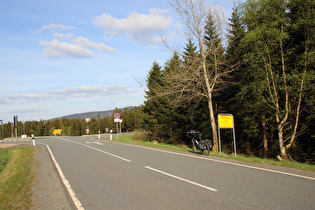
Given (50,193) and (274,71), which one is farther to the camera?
(274,71)

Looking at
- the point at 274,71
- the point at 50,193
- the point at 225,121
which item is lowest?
the point at 50,193

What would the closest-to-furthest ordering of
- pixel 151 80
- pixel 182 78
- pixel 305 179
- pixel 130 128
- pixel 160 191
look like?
pixel 160 191, pixel 305 179, pixel 182 78, pixel 151 80, pixel 130 128

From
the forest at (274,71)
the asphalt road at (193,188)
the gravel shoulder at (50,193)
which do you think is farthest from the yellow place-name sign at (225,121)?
the gravel shoulder at (50,193)

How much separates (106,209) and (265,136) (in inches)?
568

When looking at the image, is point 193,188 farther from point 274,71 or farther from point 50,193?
point 274,71

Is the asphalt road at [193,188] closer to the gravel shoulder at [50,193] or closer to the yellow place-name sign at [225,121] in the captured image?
the gravel shoulder at [50,193]

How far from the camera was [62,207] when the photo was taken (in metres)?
4.70

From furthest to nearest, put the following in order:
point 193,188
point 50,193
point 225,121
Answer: point 225,121 → point 50,193 → point 193,188

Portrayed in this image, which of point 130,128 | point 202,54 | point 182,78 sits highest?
point 202,54

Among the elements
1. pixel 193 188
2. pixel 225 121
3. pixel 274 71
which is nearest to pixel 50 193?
pixel 193 188

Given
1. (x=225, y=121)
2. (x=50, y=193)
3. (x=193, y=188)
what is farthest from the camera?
(x=225, y=121)

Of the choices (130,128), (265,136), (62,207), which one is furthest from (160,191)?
(130,128)

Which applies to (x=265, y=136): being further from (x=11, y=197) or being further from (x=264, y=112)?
(x=11, y=197)

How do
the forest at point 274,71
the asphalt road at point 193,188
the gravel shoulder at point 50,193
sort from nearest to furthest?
the asphalt road at point 193,188 < the gravel shoulder at point 50,193 < the forest at point 274,71
